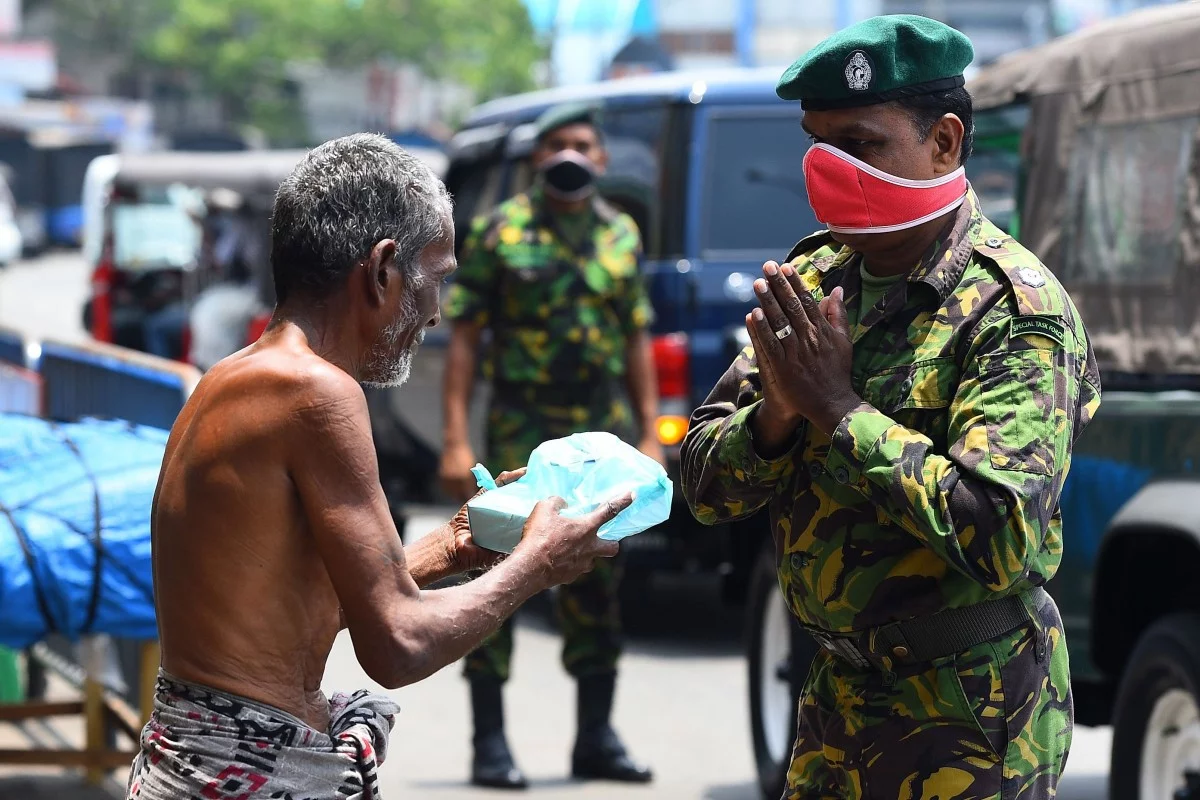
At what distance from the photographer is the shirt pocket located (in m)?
2.50

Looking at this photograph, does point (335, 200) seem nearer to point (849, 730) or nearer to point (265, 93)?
point (849, 730)

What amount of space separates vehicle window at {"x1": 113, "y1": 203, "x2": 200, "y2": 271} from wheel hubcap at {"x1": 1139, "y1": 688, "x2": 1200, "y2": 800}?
15.1 m

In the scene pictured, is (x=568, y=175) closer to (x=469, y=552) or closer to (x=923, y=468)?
(x=469, y=552)

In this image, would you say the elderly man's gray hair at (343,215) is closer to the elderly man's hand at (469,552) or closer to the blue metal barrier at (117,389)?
the elderly man's hand at (469,552)

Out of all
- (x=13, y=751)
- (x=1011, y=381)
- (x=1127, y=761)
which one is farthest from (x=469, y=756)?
(x=1011, y=381)

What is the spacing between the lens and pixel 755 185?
303 inches

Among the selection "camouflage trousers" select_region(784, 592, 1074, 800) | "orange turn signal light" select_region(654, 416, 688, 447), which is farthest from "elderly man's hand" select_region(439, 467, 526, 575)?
"orange turn signal light" select_region(654, 416, 688, 447)

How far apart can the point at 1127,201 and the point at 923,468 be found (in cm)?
248

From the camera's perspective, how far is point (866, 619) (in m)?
2.69

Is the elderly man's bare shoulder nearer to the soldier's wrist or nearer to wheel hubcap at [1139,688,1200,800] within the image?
the soldier's wrist

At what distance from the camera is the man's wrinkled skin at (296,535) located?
2389 millimetres

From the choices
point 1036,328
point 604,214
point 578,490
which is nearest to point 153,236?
point 604,214

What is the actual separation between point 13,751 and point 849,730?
3.63 meters

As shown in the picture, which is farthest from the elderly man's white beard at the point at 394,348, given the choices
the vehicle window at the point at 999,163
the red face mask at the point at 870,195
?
the vehicle window at the point at 999,163
